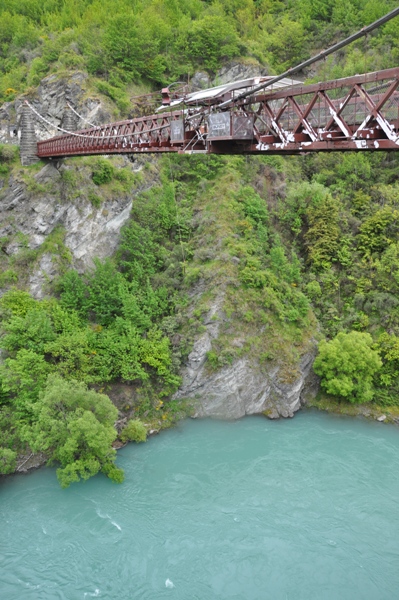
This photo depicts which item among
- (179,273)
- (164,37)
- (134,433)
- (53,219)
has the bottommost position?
(134,433)

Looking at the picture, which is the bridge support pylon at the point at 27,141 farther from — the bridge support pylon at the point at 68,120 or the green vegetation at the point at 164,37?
the green vegetation at the point at 164,37

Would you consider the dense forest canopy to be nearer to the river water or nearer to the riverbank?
the riverbank

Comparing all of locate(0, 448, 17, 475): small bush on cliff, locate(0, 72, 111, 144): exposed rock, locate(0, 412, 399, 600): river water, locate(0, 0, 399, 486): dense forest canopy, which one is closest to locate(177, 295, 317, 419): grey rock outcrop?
locate(0, 0, 399, 486): dense forest canopy

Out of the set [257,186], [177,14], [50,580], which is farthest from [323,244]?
[177,14]

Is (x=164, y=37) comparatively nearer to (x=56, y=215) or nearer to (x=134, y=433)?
(x=56, y=215)

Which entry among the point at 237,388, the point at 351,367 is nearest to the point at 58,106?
the point at 237,388

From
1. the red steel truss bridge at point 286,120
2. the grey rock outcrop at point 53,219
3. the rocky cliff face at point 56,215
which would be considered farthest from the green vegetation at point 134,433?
the red steel truss bridge at point 286,120
